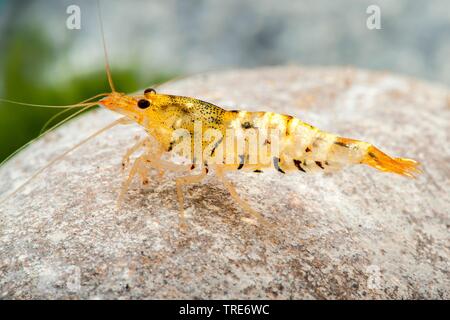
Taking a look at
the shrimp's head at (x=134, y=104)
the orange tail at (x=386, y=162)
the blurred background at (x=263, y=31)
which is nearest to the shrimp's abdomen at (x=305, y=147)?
the orange tail at (x=386, y=162)

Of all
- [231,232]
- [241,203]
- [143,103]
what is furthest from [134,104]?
[231,232]

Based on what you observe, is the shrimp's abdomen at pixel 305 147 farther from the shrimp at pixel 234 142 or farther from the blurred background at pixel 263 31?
the blurred background at pixel 263 31

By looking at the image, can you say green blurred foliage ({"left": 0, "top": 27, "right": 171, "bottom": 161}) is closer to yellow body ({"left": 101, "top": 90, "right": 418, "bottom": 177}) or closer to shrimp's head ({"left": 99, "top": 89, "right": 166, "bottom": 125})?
shrimp's head ({"left": 99, "top": 89, "right": 166, "bottom": 125})

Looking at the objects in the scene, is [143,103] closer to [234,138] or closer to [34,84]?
[234,138]

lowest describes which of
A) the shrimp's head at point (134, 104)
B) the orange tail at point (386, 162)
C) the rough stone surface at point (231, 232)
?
the rough stone surface at point (231, 232)

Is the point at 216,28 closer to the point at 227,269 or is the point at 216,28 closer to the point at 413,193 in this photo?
the point at 413,193
